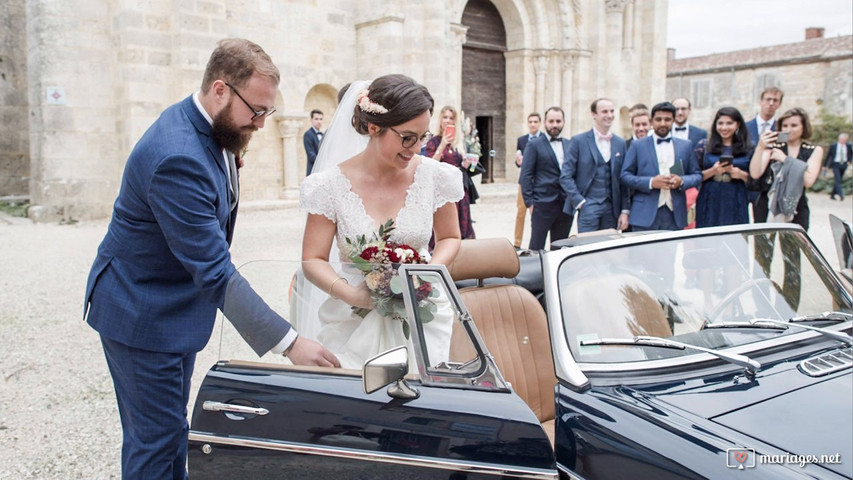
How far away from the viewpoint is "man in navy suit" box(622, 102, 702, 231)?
6.06 meters

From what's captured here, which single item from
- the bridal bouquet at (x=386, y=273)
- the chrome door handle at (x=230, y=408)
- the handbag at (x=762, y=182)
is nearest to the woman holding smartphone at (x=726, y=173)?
the handbag at (x=762, y=182)

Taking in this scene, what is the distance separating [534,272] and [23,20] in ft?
51.2

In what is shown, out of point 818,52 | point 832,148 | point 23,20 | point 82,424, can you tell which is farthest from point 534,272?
point 818,52

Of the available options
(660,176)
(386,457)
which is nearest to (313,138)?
(660,176)

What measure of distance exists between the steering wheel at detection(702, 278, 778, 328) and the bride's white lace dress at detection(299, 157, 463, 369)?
1096 mm

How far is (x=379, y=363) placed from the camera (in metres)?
1.83

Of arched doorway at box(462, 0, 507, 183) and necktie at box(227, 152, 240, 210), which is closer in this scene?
necktie at box(227, 152, 240, 210)

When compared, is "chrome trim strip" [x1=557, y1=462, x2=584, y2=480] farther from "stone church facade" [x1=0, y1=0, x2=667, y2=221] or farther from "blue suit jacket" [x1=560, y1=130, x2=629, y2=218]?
"stone church facade" [x1=0, y1=0, x2=667, y2=221]

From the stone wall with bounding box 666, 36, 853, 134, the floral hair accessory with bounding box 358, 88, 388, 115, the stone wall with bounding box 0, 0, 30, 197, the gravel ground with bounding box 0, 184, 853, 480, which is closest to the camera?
the floral hair accessory with bounding box 358, 88, 388, 115

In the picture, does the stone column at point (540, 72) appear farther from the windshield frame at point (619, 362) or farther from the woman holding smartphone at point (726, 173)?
the windshield frame at point (619, 362)

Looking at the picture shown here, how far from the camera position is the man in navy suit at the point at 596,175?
675 cm

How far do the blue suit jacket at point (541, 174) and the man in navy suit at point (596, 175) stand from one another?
15.3 inches

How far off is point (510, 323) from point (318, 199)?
1087 millimetres

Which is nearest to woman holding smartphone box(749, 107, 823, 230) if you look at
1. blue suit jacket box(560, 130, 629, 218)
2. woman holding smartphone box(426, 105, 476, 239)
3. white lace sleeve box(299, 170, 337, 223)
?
blue suit jacket box(560, 130, 629, 218)
